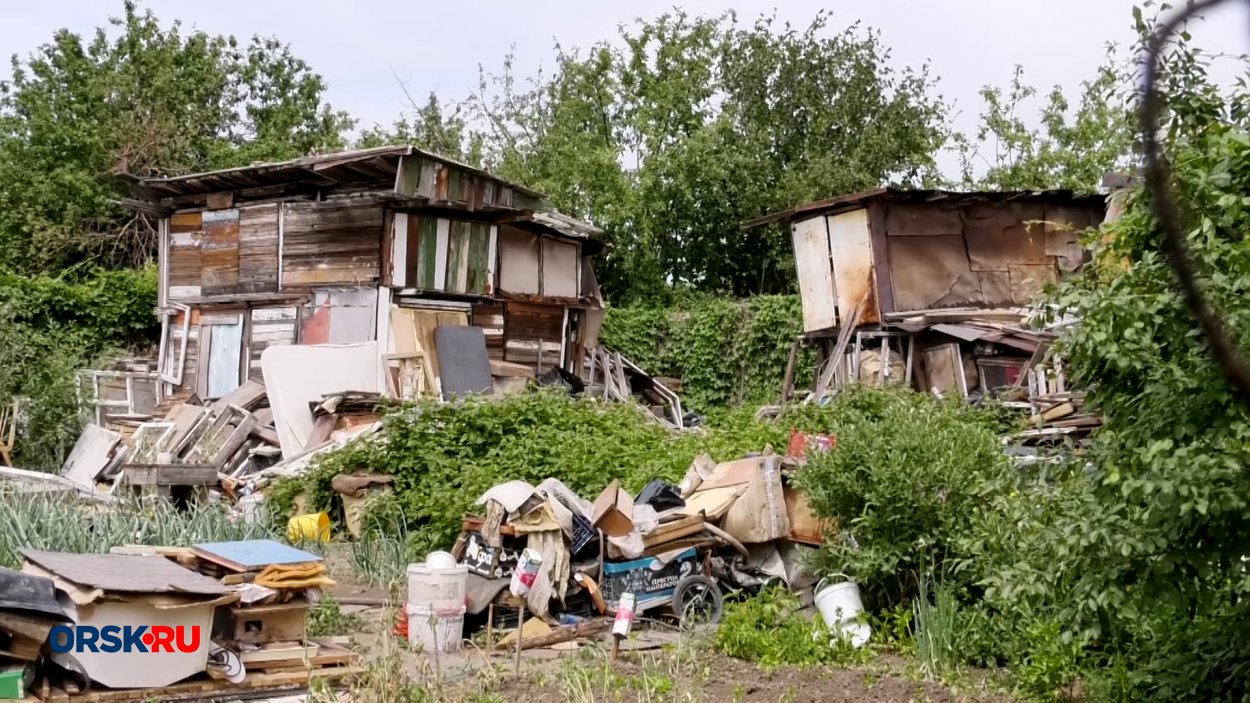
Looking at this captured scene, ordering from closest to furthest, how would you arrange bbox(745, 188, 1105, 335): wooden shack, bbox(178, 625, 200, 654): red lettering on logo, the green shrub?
bbox(178, 625, 200, 654): red lettering on logo, the green shrub, bbox(745, 188, 1105, 335): wooden shack

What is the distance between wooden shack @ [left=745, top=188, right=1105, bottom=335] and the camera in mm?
18688

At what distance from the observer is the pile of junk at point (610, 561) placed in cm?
777

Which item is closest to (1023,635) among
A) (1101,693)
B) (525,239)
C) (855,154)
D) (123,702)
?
(1101,693)

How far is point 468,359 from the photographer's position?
695 inches

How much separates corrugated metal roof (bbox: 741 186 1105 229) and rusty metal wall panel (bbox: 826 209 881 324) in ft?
0.75

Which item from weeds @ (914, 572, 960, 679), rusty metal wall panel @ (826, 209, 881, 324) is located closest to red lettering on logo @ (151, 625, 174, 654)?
weeds @ (914, 572, 960, 679)

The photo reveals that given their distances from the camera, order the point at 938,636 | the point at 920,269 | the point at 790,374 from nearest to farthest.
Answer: the point at 938,636 < the point at 920,269 < the point at 790,374

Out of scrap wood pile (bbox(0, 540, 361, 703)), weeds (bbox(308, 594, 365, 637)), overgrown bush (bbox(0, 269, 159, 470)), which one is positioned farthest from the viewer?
overgrown bush (bbox(0, 269, 159, 470))

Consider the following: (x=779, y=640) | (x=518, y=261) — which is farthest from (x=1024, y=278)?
(x=779, y=640)

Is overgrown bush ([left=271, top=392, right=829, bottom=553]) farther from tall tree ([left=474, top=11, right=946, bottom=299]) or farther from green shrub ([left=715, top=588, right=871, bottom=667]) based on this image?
tall tree ([left=474, top=11, right=946, bottom=299])

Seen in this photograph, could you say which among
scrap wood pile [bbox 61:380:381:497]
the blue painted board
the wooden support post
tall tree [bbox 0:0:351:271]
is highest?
tall tree [bbox 0:0:351:271]

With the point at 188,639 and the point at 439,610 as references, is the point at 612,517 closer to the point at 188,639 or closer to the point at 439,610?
the point at 439,610

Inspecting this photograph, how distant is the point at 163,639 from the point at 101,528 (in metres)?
3.02

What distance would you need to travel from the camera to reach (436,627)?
300 inches
